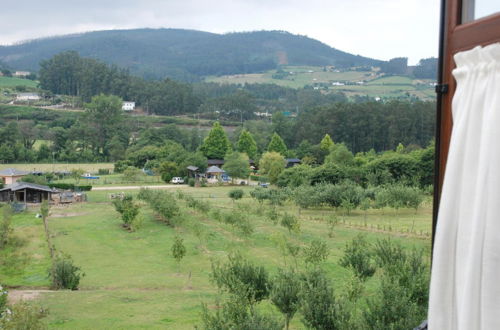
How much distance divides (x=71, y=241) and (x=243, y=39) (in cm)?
16714

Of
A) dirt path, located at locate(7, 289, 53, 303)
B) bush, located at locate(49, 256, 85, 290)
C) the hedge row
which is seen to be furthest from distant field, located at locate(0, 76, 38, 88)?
dirt path, located at locate(7, 289, 53, 303)

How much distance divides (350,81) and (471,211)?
122011mm

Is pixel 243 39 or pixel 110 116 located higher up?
pixel 243 39

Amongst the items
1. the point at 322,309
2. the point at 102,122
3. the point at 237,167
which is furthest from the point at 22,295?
the point at 102,122

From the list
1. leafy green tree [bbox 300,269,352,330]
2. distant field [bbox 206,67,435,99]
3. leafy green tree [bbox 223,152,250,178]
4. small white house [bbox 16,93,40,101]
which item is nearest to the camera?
leafy green tree [bbox 300,269,352,330]

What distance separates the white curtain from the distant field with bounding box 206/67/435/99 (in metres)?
86.7

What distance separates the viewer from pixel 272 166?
38562 mm

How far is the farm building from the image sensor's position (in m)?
27.1

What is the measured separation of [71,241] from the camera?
19250 mm

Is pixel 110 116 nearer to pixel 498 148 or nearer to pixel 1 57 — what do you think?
pixel 498 148

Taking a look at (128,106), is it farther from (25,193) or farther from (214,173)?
(25,193)

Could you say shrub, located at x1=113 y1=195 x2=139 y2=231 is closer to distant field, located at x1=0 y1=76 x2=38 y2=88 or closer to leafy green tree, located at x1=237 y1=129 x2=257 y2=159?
leafy green tree, located at x1=237 y1=129 x2=257 y2=159

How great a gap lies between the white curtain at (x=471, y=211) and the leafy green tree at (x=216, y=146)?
44.4 m

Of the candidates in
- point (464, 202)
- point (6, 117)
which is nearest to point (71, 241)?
point (464, 202)
